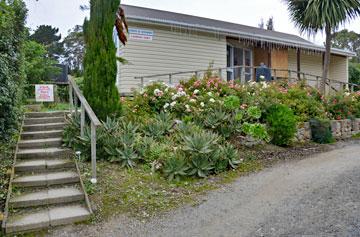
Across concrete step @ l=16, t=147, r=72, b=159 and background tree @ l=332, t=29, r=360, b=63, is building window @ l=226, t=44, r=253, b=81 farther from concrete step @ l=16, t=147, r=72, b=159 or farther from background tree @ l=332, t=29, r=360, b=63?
background tree @ l=332, t=29, r=360, b=63

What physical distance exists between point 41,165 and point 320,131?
7941 mm

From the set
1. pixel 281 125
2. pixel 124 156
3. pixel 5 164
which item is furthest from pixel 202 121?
pixel 5 164

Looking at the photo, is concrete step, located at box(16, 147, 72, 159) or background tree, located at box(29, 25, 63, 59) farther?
background tree, located at box(29, 25, 63, 59)

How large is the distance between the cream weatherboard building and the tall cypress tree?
430 cm

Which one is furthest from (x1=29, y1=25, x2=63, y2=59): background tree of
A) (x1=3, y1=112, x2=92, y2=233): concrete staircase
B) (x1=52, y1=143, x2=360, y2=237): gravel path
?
(x1=52, y1=143, x2=360, y2=237): gravel path

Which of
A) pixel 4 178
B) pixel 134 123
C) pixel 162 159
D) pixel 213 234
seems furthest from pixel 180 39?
pixel 213 234

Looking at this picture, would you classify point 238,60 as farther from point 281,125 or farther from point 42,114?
point 42,114

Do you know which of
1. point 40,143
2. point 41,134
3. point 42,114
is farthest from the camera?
point 42,114

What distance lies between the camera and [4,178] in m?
5.50

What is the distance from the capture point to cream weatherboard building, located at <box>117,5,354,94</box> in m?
12.5

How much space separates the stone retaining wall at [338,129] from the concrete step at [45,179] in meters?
6.80

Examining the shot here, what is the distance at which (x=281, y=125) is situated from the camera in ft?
28.9

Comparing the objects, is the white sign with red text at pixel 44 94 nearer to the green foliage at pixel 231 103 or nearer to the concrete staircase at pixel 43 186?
the concrete staircase at pixel 43 186

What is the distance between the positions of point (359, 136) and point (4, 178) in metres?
11.2
